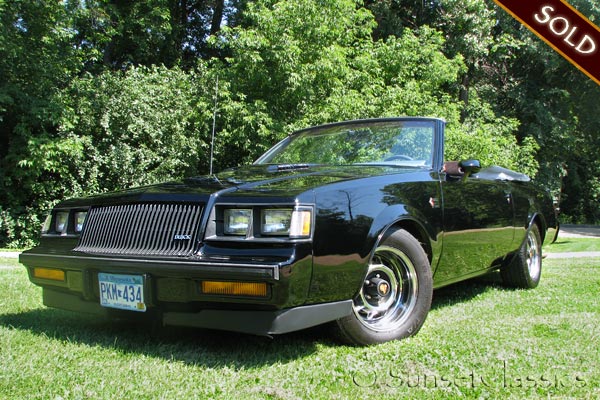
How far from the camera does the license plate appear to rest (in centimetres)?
291

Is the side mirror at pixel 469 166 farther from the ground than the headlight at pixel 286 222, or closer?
farther from the ground

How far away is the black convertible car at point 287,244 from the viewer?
2719 millimetres

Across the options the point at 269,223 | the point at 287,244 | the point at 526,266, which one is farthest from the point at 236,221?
the point at 526,266

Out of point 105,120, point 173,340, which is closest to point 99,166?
point 105,120

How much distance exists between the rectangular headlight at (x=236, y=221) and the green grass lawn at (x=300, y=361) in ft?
2.23

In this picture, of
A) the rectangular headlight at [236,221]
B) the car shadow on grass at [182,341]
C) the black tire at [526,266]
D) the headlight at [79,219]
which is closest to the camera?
the rectangular headlight at [236,221]

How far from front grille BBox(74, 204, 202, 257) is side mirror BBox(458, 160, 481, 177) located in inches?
85.4

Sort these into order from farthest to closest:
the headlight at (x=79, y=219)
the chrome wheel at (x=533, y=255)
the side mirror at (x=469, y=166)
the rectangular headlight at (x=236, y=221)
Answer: the chrome wheel at (x=533, y=255), the side mirror at (x=469, y=166), the headlight at (x=79, y=219), the rectangular headlight at (x=236, y=221)

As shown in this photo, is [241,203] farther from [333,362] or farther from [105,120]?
[105,120]

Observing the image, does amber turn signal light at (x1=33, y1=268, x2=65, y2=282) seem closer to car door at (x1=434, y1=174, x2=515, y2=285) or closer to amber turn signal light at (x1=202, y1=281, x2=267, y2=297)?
amber turn signal light at (x1=202, y1=281, x2=267, y2=297)

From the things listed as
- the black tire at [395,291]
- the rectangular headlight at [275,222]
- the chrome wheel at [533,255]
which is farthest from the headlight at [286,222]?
the chrome wheel at [533,255]

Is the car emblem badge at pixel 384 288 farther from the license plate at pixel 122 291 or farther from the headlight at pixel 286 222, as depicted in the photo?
the license plate at pixel 122 291

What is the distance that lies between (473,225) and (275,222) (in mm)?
2029

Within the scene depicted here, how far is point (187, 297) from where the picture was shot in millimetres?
2779
